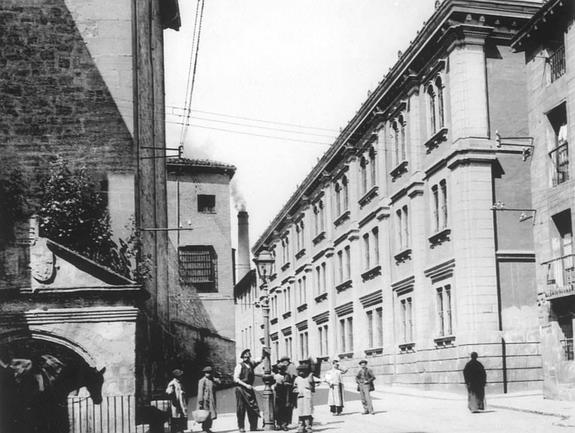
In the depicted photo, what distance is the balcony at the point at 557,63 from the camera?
23578 mm

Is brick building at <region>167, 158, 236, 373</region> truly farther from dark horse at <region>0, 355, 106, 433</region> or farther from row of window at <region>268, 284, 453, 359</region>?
dark horse at <region>0, 355, 106, 433</region>

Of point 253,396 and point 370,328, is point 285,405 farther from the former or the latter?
point 370,328

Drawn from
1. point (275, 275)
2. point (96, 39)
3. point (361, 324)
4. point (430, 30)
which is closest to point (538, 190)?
point (430, 30)

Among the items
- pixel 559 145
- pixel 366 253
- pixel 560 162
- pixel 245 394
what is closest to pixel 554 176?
pixel 560 162

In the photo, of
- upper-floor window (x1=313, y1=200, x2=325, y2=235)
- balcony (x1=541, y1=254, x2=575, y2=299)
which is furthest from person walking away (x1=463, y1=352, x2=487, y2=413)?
upper-floor window (x1=313, y1=200, x2=325, y2=235)

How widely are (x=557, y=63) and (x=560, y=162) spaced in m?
2.67

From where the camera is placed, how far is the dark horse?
1162 centimetres

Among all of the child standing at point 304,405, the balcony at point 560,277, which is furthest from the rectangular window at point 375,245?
the child standing at point 304,405

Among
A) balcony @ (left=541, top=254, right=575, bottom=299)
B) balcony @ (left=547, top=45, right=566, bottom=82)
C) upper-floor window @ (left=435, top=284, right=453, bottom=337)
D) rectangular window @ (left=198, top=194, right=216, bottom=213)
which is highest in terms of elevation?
balcony @ (left=547, top=45, right=566, bottom=82)

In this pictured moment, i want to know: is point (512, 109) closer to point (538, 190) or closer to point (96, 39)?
point (538, 190)

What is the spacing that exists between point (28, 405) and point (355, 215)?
2952 centimetres

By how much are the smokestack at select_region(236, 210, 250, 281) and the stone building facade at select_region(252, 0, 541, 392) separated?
28756 millimetres

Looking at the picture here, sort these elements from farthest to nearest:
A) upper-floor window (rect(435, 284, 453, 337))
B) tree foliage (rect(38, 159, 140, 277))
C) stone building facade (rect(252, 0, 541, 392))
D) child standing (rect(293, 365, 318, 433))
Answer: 1. upper-floor window (rect(435, 284, 453, 337))
2. stone building facade (rect(252, 0, 541, 392))
3. tree foliage (rect(38, 159, 140, 277))
4. child standing (rect(293, 365, 318, 433))

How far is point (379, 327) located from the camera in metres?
36.6
